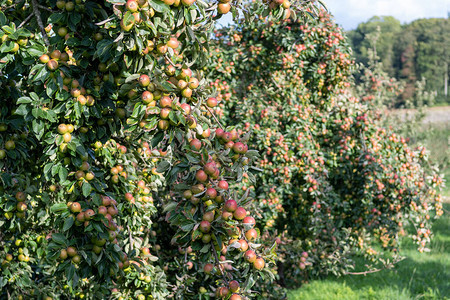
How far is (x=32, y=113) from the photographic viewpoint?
159cm

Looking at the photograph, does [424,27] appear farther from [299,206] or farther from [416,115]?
[299,206]

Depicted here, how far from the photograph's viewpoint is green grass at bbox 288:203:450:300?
205 inches

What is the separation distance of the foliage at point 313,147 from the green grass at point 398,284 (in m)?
0.35

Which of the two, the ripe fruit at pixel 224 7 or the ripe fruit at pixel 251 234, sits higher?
the ripe fruit at pixel 224 7

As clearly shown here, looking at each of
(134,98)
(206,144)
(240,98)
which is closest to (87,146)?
(134,98)

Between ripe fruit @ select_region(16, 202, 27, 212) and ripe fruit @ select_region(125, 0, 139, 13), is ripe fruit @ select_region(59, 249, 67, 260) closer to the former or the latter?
ripe fruit @ select_region(16, 202, 27, 212)

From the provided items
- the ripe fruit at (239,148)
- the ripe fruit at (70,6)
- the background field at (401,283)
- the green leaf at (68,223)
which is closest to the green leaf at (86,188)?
the green leaf at (68,223)

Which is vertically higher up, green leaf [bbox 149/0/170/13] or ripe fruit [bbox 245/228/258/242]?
green leaf [bbox 149/0/170/13]

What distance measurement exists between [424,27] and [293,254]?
4677 cm

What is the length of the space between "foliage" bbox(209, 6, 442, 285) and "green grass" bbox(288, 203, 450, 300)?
1.16ft

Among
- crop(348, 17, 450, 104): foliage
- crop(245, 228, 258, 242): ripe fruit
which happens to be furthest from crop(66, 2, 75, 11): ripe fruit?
crop(348, 17, 450, 104): foliage

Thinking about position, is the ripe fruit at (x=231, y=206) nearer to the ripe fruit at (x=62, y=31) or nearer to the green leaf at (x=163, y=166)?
the green leaf at (x=163, y=166)

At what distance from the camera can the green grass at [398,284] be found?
205 inches

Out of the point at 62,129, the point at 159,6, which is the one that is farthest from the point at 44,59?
the point at 159,6
